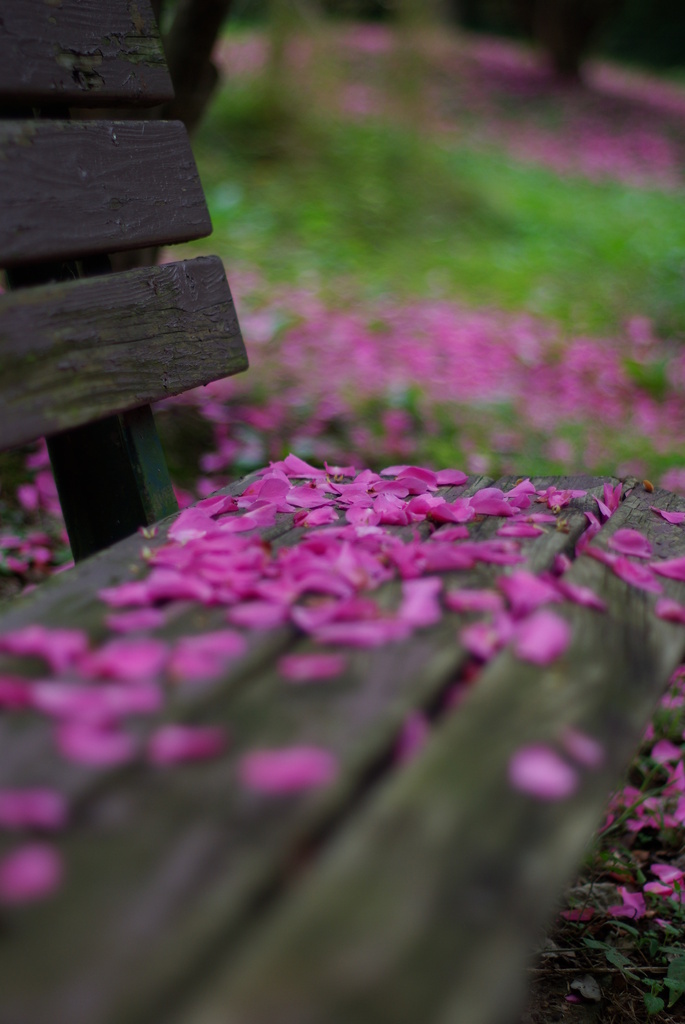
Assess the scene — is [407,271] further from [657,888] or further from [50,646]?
[50,646]

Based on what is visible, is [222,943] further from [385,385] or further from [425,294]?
[425,294]

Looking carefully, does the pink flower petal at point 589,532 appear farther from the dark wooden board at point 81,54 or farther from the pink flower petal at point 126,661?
the dark wooden board at point 81,54

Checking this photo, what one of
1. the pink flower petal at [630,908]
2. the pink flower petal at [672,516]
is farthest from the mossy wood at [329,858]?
the pink flower petal at [630,908]

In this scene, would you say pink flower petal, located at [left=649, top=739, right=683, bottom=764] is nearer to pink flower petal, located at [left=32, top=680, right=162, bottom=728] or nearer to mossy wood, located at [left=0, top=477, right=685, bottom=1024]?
mossy wood, located at [left=0, top=477, right=685, bottom=1024]

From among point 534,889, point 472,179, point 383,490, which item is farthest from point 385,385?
point 472,179

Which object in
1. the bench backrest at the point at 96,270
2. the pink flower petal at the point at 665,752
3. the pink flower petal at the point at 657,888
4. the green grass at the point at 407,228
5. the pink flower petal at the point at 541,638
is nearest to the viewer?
the pink flower petal at the point at 541,638

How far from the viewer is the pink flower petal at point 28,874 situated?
55 cm

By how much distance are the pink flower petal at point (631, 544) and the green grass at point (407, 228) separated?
399 centimetres

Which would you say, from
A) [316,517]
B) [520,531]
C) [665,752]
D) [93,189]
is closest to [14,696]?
[316,517]

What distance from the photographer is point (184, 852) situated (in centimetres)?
57

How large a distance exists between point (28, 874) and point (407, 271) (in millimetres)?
5578

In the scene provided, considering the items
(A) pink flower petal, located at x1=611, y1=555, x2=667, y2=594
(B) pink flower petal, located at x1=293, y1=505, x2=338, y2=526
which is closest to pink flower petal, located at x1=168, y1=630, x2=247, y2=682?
(B) pink flower petal, located at x1=293, y1=505, x2=338, y2=526

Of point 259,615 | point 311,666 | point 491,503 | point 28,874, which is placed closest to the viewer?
point 28,874

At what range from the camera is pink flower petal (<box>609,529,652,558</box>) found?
112 cm
